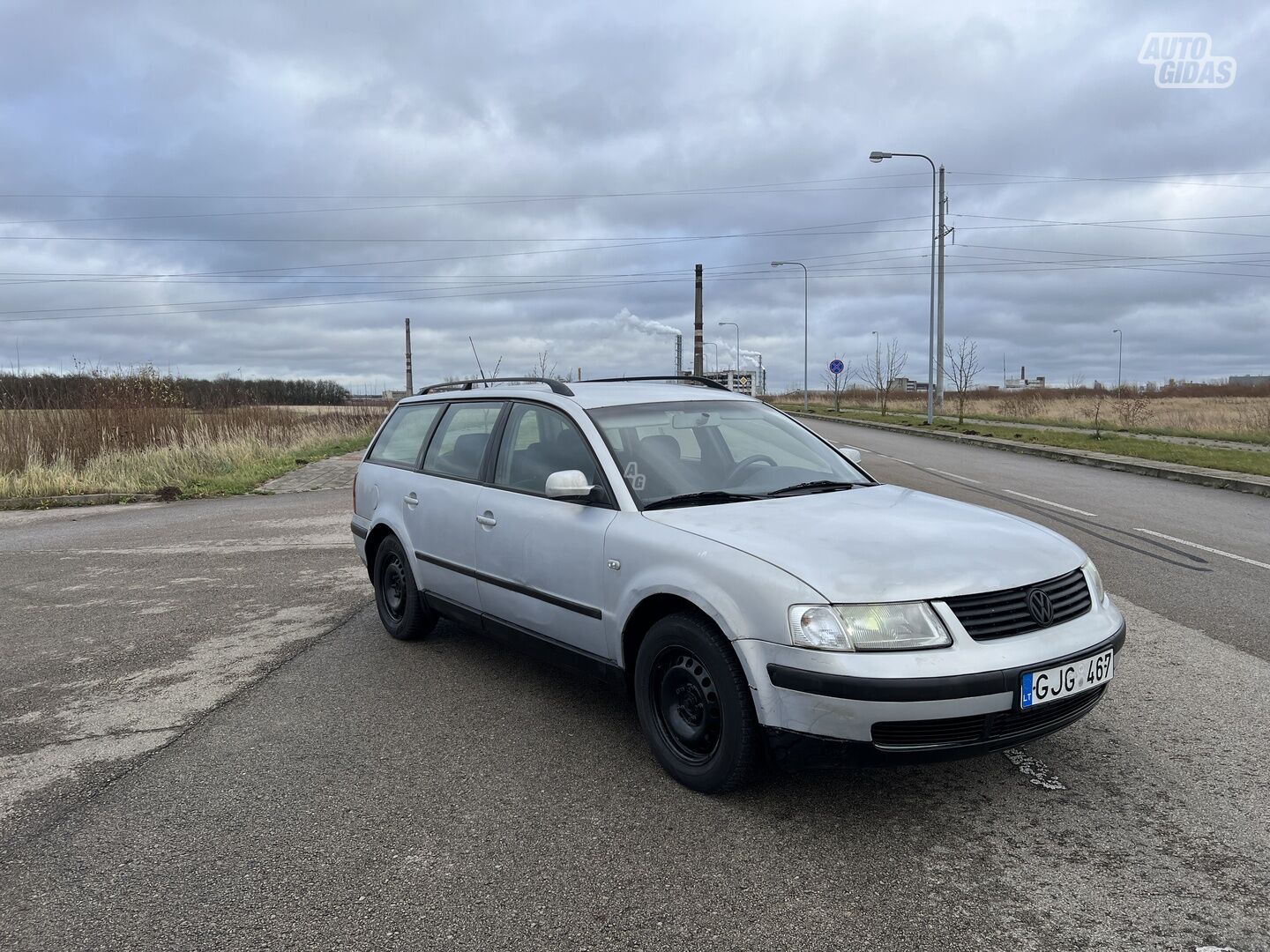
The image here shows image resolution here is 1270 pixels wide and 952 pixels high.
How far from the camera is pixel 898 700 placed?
301cm

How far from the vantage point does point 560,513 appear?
4.26 metres

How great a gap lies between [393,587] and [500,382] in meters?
1.51

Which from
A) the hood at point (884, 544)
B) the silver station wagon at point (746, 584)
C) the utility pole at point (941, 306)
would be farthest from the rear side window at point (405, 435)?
the utility pole at point (941, 306)

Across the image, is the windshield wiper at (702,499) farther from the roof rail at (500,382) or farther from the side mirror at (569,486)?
the roof rail at (500,382)

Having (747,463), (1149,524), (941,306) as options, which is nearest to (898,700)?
(747,463)

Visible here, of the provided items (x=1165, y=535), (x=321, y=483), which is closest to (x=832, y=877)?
(x=1165, y=535)

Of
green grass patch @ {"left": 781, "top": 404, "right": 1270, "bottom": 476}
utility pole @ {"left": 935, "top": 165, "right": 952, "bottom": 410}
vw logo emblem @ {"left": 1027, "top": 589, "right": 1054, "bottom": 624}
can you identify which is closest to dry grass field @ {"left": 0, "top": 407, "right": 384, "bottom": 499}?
vw logo emblem @ {"left": 1027, "top": 589, "right": 1054, "bottom": 624}

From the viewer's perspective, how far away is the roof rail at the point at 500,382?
16.0 ft

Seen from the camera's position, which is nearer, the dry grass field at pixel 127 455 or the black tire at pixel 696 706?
the black tire at pixel 696 706

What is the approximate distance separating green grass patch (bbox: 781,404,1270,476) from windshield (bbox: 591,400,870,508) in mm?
13713

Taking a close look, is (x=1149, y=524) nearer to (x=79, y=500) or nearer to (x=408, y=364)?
(x=79, y=500)

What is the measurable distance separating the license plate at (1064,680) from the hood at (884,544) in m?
0.32

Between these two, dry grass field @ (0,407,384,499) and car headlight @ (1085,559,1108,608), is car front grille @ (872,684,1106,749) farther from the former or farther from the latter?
dry grass field @ (0,407,384,499)

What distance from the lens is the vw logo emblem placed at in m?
3.27
